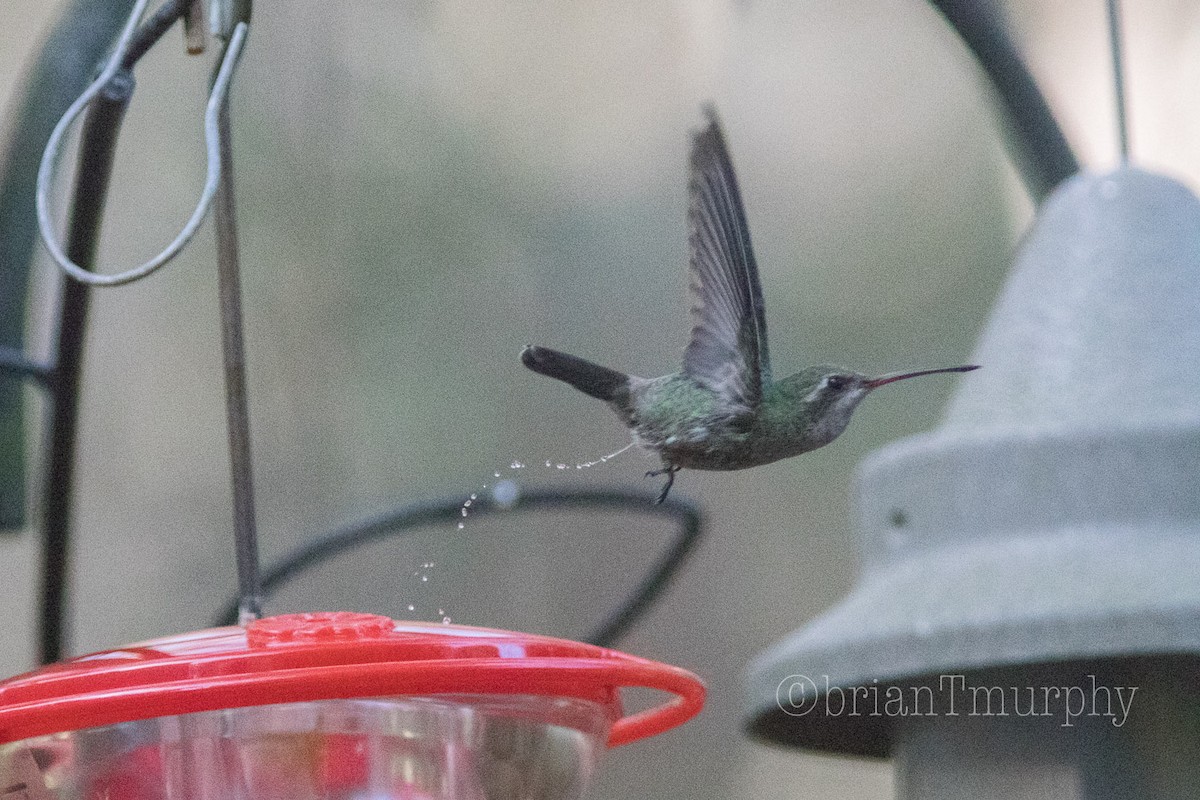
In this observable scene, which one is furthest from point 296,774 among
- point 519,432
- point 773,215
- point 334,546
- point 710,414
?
point 773,215

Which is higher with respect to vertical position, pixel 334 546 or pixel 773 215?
pixel 773 215

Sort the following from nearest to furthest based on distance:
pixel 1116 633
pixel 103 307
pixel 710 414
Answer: pixel 710 414
pixel 1116 633
pixel 103 307

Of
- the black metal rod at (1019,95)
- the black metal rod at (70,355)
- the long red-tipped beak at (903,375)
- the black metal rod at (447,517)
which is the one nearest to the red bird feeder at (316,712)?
the long red-tipped beak at (903,375)

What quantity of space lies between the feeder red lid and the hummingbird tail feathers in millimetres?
178

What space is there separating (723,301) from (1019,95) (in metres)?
0.76

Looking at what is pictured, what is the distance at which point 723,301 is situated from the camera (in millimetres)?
984

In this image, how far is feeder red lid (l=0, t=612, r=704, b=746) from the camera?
88 cm

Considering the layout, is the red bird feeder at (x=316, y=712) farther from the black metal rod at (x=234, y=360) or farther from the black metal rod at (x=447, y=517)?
the black metal rod at (x=447, y=517)

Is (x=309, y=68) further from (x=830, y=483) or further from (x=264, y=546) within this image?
(x=830, y=483)

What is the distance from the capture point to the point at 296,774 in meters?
1.00

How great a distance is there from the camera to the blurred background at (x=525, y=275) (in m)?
3.47

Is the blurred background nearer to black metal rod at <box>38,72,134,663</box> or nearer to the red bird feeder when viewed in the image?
black metal rod at <box>38,72,134,663</box>

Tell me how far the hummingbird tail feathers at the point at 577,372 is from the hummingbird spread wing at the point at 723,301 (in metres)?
0.07

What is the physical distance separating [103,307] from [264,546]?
727 mm
